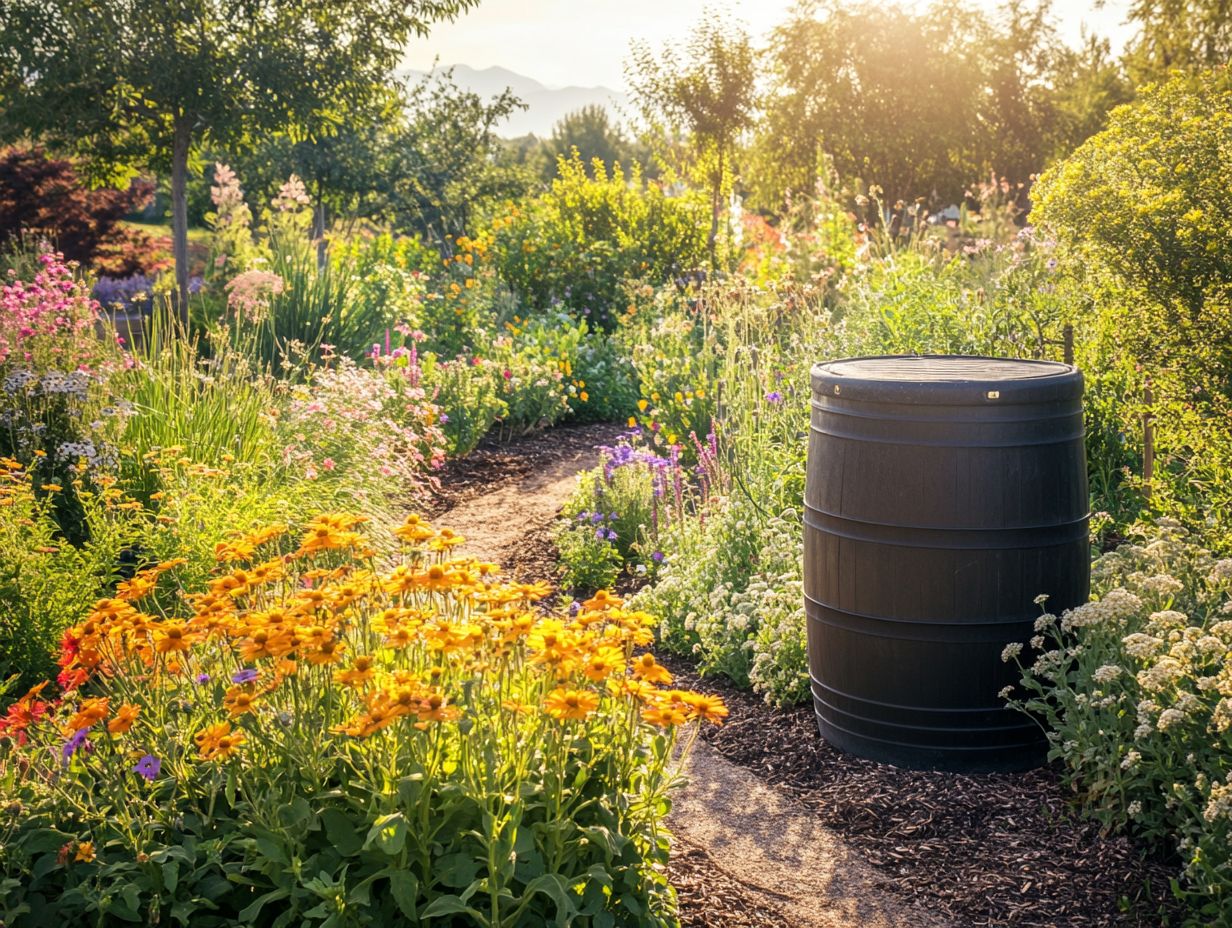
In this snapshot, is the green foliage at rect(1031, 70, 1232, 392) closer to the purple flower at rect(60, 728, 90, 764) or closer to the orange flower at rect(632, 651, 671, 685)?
the orange flower at rect(632, 651, 671, 685)

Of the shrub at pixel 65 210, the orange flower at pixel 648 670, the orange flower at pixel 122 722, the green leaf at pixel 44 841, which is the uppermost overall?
the shrub at pixel 65 210

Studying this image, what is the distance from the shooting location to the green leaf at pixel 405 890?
2.02 metres

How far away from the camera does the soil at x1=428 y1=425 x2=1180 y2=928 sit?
2.75 m

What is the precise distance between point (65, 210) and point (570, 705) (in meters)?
16.2

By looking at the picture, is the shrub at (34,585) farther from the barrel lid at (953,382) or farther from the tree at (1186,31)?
the tree at (1186,31)

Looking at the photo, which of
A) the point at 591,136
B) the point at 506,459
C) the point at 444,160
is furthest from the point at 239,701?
the point at 591,136

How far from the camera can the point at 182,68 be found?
1011cm

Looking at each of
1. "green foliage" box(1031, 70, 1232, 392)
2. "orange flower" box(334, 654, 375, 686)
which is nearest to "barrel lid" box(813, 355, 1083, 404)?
"green foliage" box(1031, 70, 1232, 392)

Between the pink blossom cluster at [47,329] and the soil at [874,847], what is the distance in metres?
3.44

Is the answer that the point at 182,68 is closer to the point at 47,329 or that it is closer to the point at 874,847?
the point at 47,329

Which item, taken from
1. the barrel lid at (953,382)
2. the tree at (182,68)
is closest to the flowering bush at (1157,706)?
the barrel lid at (953,382)

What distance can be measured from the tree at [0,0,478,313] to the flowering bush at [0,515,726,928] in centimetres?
794

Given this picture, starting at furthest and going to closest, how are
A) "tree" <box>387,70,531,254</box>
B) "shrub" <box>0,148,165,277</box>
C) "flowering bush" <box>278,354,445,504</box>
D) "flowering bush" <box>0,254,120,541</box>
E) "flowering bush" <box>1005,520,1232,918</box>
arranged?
"tree" <box>387,70,531,254</box> < "shrub" <box>0,148,165,277</box> < "flowering bush" <box>278,354,445,504</box> < "flowering bush" <box>0,254,120,541</box> < "flowering bush" <box>1005,520,1232,918</box>

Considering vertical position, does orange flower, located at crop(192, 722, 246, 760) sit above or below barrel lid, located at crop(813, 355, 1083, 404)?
below
